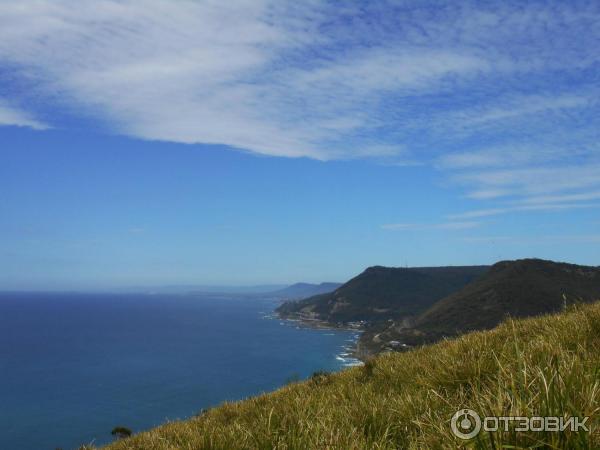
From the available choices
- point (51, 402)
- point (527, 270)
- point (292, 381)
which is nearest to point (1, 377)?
point (51, 402)

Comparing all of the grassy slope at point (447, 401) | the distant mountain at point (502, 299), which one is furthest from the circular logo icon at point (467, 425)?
the distant mountain at point (502, 299)

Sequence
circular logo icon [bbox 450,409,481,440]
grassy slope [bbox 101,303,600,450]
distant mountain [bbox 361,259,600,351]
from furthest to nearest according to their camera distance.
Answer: distant mountain [bbox 361,259,600,351], grassy slope [bbox 101,303,600,450], circular logo icon [bbox 450,409,481,440]

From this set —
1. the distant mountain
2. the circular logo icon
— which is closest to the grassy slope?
the circular logo icon

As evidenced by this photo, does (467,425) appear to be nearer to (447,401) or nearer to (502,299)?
(447,401)

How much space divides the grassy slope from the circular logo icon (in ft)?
0.21

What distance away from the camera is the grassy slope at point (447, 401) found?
2.60 metres

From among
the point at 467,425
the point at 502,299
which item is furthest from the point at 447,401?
the point at 502,299

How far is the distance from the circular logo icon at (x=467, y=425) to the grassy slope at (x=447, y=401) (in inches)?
2.5

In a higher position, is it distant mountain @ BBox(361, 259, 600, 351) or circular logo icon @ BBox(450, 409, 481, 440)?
circular logo icon @ BBox(450, 409, 481, 440)

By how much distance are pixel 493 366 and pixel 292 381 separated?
7485 millimetres

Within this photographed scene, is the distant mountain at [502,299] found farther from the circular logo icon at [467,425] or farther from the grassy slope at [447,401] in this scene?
the circular logo icon at [467,425]

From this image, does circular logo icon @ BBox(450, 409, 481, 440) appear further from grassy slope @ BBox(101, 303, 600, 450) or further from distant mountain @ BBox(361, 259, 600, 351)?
distant mountain @ BBox(361, 259, 600, 351)

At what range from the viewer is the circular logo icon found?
250 centimetres

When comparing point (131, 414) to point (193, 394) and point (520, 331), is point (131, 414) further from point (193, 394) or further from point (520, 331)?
point (520, 331)
